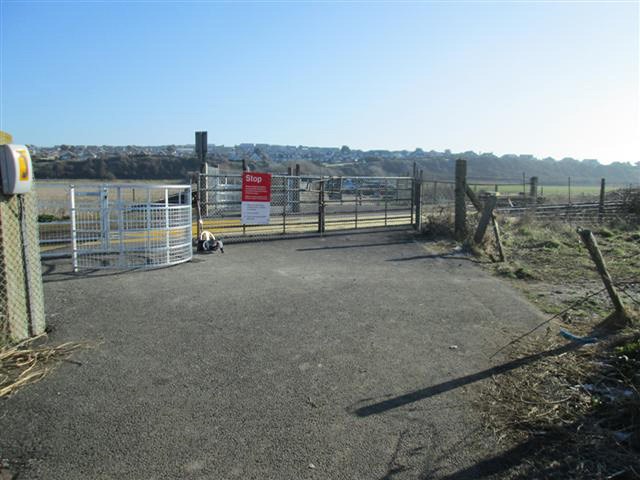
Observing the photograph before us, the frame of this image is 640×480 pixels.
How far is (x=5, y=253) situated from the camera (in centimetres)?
620

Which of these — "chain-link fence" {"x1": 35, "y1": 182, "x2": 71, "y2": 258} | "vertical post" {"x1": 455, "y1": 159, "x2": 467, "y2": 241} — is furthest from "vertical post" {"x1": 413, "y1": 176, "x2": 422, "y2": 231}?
"chain-link fence" {"x1": 35, "y1": 182, "x2": 71, "y2": 258}

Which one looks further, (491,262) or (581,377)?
(491,262)

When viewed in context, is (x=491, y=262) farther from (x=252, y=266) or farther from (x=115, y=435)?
(x=115, y=435)

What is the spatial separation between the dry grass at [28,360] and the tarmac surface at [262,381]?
0.17m

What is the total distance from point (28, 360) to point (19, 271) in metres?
1.26

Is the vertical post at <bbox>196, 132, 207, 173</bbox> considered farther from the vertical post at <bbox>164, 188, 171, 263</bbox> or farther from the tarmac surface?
the tarmac surface

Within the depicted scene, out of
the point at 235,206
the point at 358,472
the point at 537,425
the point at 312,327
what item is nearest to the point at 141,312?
the point at 312,327

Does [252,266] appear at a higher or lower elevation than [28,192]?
lower

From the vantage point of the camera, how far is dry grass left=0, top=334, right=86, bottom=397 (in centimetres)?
525

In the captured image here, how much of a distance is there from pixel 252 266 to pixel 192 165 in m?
49.0

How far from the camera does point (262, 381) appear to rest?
5.42m

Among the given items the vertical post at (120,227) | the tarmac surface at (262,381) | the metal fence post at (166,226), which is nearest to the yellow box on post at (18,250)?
the tarmac surface at (262,381)

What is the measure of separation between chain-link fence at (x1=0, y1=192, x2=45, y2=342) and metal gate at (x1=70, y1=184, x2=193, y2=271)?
397cm

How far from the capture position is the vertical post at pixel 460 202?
1566cm
